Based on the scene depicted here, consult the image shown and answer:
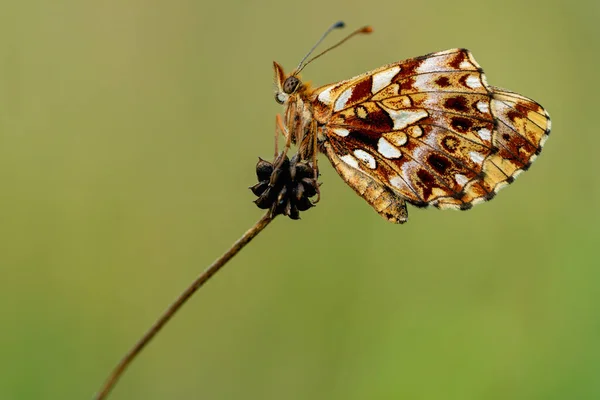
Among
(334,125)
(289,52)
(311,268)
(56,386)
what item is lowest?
(56,386)

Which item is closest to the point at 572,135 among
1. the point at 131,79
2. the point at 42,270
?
the point at 131,79

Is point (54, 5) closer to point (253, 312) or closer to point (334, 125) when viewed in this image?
point (253, 312)

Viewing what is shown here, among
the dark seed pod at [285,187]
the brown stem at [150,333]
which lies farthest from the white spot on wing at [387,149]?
the brown stem at [150,333]

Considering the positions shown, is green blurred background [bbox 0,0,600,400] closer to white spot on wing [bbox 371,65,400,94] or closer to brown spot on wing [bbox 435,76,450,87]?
brown spot on wing [bbox 435,76,450,87]

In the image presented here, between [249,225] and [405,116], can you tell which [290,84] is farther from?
[249,225]

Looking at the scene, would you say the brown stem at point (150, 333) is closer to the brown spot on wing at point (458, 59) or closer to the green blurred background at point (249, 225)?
the brown spot on wing at point (458, 59)

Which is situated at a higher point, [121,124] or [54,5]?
[54,5]
